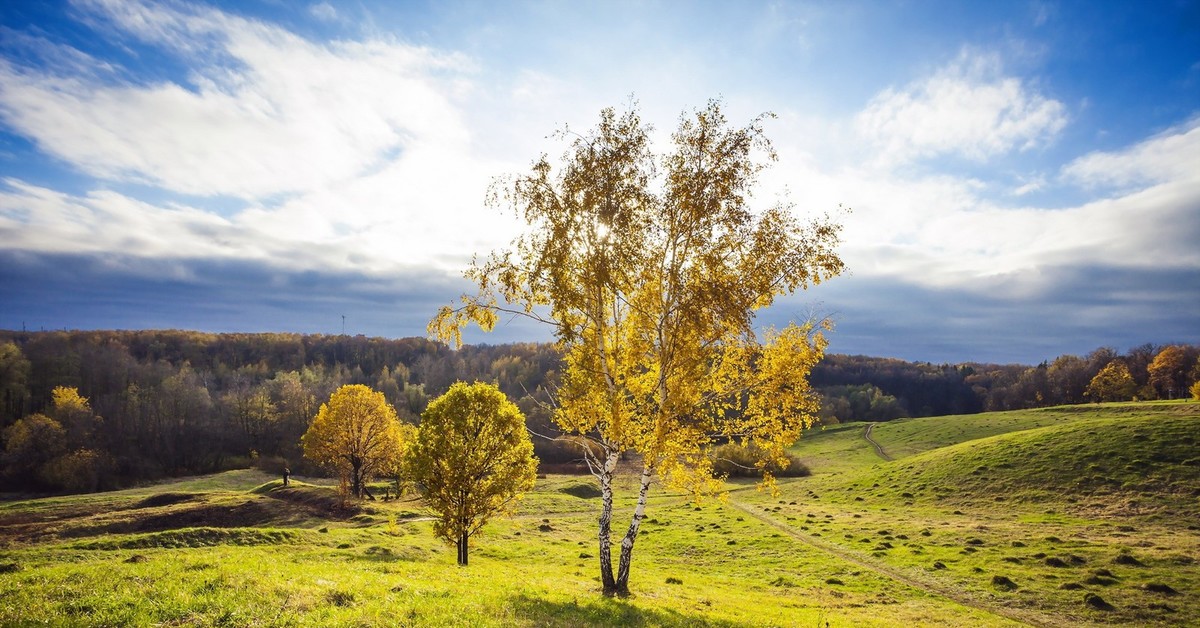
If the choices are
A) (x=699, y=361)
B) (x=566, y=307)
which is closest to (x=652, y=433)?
(x=699, y=361)

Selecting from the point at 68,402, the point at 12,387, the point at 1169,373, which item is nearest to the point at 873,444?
the point at 1169,373

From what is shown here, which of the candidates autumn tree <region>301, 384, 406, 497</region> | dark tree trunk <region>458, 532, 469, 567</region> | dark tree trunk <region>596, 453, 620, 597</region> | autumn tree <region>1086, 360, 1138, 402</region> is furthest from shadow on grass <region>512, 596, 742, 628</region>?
autumn tree <region>1086, 360, 1138, 402</region>

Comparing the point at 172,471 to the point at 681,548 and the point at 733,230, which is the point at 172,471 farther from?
the point at 733,230

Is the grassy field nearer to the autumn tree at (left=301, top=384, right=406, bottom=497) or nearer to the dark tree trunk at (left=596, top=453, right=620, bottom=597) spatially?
the dark tree trunk at (left=596, top=453, right=620, bottom=597)

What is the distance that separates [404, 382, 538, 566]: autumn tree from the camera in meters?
37.7

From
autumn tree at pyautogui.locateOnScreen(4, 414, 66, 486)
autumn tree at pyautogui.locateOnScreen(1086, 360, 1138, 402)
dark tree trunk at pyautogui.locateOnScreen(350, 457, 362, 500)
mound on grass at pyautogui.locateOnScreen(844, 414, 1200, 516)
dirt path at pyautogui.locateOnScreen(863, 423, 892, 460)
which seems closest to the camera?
mound on grass at pyautogui.locateOnScreen(844, 414, 1200, 516)

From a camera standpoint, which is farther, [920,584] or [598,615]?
[920,584]

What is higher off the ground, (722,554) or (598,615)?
(598,615)

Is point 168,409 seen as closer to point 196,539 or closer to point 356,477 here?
point 356,477

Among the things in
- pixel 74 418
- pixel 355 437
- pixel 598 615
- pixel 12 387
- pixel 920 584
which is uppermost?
pixel 598 615

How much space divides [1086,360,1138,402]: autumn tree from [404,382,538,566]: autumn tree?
190 m

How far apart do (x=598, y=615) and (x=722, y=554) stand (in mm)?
32771

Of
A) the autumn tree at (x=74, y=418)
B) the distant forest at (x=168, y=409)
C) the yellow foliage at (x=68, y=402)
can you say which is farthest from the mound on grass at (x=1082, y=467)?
the yellow foliage at (x=68, y=402)

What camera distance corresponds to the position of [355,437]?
69.8 meters
